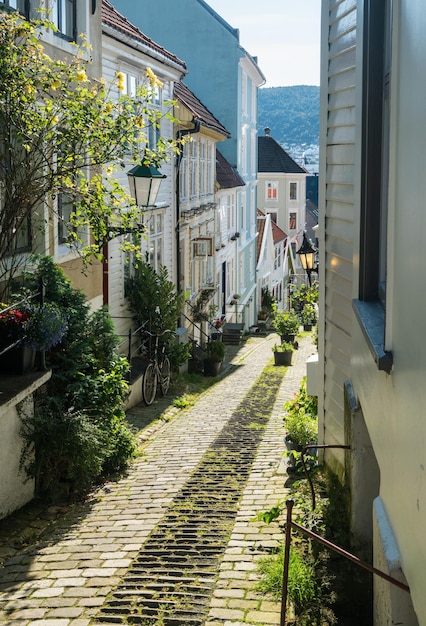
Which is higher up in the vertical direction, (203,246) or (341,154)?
(341,154)

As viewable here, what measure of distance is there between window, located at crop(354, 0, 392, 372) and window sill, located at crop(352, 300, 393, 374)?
0.04 feet

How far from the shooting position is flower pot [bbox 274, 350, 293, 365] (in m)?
26.7

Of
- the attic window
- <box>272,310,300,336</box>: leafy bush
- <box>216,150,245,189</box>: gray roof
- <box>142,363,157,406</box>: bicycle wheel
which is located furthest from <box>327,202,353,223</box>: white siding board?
<box>216,150,245,189</box>: gray roof

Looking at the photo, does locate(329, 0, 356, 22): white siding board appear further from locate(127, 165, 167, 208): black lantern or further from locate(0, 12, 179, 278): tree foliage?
locate(127, 165, 167, 208): black lantern

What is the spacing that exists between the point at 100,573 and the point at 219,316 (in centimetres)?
2595

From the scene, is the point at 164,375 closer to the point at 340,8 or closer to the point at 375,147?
the point at 340,8

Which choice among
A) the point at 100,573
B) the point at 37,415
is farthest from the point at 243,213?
the point at 100,573

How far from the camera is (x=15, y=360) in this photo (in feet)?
28.7

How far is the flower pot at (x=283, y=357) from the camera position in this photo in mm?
26677

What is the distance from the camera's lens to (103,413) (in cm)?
1015

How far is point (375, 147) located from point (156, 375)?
11585mm

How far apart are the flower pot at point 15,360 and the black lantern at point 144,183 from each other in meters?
4.48

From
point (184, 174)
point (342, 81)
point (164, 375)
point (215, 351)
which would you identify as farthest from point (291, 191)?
point (342, 81)

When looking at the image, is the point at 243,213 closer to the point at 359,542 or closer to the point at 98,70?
the point at 98,70
